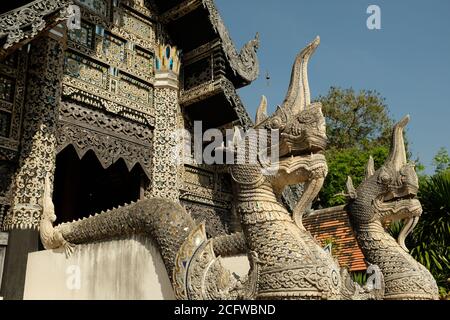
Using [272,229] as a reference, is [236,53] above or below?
above

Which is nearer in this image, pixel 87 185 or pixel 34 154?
pixel 34 154

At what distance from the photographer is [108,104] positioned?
829 cm

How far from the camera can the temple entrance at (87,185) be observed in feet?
33.4

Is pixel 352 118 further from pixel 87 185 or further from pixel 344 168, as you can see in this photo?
pixel 87 185

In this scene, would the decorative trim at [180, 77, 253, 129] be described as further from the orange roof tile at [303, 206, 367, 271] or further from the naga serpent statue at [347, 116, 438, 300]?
the naga serpent statue at [347, 116, 438, 300]

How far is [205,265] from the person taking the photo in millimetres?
4176

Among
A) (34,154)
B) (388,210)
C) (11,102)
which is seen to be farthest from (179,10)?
(388,210)

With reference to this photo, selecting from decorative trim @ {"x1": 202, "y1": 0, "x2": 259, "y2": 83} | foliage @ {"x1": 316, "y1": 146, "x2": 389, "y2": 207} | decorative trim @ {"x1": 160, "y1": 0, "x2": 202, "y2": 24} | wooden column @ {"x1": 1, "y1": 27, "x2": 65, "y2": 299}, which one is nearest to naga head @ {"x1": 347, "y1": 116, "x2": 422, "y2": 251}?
wooden column @ {"x1": 1, "y1": 27, "x2": 65, "y2": 299}

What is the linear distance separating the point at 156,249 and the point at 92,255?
3.50ft

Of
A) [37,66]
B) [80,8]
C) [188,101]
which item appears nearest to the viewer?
[37,66]

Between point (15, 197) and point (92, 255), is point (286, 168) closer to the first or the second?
point (92, 255)

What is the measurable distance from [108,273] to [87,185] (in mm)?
6884

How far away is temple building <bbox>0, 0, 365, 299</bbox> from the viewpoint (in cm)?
682
